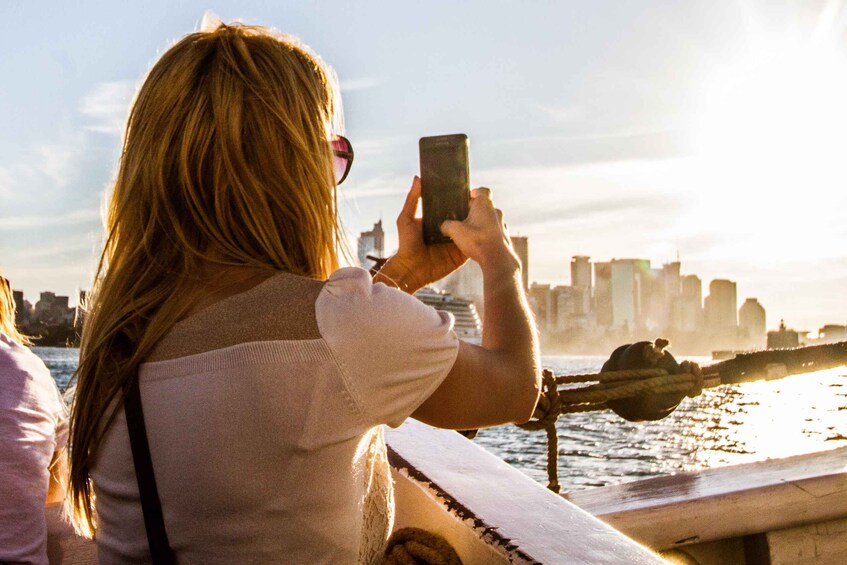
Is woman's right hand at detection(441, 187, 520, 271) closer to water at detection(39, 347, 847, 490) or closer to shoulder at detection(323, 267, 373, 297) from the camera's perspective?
shoulder at detection(323, 267, 373, 297)

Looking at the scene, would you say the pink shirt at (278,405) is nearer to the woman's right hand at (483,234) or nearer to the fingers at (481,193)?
the woman's right hand at (483,234)

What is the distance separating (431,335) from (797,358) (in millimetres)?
2096

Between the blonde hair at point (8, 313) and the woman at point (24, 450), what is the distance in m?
0.36

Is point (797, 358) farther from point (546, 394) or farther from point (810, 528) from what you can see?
point (546, 394)

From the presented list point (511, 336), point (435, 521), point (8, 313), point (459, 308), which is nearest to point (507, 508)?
point (435, 521)

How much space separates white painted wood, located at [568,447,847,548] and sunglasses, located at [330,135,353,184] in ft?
3.88

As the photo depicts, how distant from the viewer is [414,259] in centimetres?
157

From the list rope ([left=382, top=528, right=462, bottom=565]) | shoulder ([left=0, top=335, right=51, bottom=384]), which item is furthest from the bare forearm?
shoulder ([left=0, top=335, right=51, bottom=384])

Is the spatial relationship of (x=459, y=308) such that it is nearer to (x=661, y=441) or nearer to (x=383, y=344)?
(x=661, y=441)

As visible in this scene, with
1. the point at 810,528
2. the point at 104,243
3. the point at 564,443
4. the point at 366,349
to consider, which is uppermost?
the point at 104,243

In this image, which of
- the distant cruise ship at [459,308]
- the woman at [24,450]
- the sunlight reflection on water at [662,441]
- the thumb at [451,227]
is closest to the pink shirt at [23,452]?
the woman at [24,450]

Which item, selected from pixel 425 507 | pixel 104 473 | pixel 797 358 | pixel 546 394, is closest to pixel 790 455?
pixel 797 358

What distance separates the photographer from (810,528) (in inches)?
94.9

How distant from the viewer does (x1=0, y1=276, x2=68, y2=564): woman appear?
1780 mm
